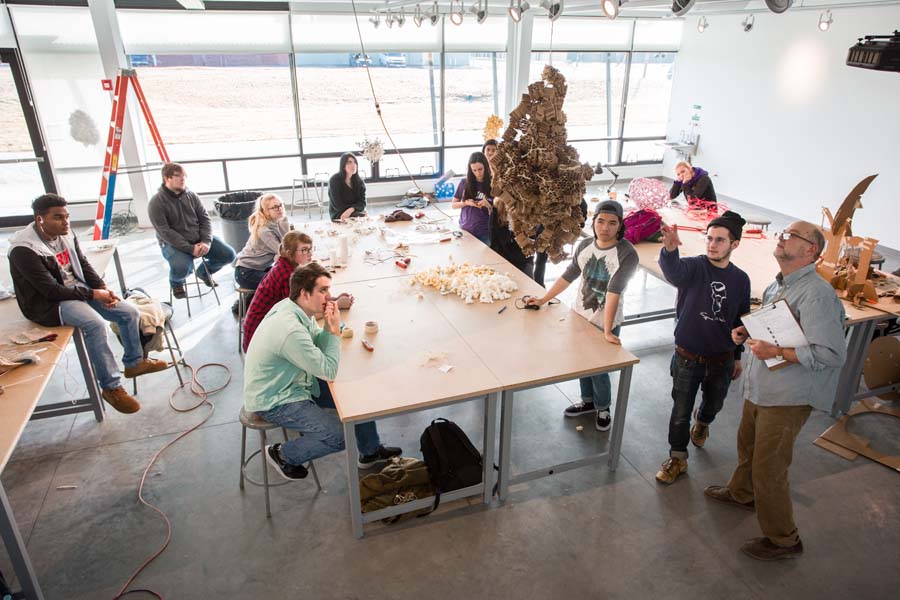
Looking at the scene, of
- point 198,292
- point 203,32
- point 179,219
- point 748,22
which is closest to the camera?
point 179,219

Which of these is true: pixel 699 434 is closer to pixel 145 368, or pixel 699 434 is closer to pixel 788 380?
pixel 788 380

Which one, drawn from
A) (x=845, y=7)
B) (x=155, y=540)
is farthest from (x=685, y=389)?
(x=845, y=7)

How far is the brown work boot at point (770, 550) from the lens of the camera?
290 centimetres

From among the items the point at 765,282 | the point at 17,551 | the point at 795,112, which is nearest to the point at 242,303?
the point at 17,551

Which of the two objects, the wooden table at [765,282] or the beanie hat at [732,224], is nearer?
the beanie hat at [732,224]

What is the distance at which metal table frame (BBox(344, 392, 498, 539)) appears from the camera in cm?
287

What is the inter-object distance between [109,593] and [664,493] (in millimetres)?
3018

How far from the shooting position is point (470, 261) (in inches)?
187

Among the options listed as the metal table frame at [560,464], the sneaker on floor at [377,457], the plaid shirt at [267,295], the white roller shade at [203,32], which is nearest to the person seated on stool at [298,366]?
the sneaker on floor at [377,457]

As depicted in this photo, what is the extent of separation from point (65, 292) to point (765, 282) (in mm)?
4941

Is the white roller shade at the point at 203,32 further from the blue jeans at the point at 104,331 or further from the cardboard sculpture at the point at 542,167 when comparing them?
the cardboard sculpture at the point at 542,167

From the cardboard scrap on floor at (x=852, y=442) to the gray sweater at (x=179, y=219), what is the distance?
18.3 feet

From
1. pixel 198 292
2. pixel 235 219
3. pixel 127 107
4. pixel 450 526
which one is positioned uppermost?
pixel 127 107

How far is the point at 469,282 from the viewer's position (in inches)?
162
